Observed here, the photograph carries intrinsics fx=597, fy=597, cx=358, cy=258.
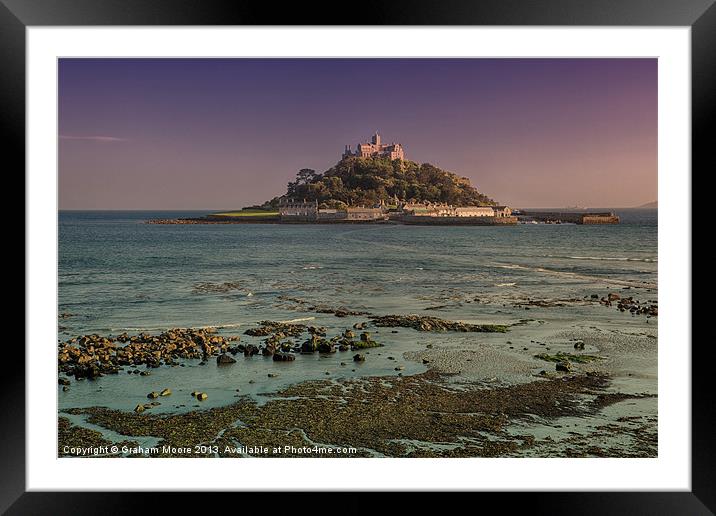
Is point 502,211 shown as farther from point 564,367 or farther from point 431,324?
point 564,367

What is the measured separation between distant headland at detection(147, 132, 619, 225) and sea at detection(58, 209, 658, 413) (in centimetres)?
72

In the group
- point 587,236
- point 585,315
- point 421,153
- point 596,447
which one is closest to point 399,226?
point 421,153

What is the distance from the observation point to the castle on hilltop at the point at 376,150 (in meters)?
24.1

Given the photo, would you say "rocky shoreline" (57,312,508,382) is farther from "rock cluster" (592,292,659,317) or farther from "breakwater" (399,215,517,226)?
"breakwater" (399,215,517,226)

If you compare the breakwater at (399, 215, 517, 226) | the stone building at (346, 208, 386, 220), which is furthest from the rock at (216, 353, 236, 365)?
the breakwater at (399, 215, 517, 226)

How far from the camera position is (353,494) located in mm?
2273

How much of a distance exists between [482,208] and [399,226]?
3680 millimetres

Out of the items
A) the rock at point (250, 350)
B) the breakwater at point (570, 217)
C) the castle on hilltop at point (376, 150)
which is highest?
the castle on hilltop at point (376, 150)

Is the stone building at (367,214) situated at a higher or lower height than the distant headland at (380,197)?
lower

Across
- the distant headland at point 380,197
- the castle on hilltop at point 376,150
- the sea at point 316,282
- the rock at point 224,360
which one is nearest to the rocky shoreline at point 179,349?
the rock at point 224,360
